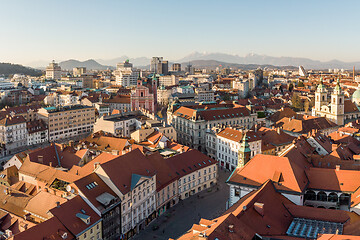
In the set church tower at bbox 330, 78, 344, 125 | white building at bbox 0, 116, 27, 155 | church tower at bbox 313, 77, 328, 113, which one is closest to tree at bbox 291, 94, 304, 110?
church tower at bbox 313, 77, 328, 113

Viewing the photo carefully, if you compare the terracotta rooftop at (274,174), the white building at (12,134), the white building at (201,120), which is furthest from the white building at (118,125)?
the terracotta rooftop at (274,174)

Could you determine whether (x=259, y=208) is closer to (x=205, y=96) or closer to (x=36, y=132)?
(x=36, y=132)

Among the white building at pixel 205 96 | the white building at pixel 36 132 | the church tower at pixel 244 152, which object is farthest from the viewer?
the white building at pixel 205 96

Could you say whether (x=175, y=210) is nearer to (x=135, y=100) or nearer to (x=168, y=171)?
(x=168, y=171)

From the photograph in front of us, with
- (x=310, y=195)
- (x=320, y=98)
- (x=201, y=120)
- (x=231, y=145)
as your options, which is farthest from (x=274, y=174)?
(x=320, y=98)

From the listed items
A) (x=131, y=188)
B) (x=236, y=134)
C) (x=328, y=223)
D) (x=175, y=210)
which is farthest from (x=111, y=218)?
(x=236, y=134)

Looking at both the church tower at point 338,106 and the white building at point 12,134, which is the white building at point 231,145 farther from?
the white building at point 12,134
